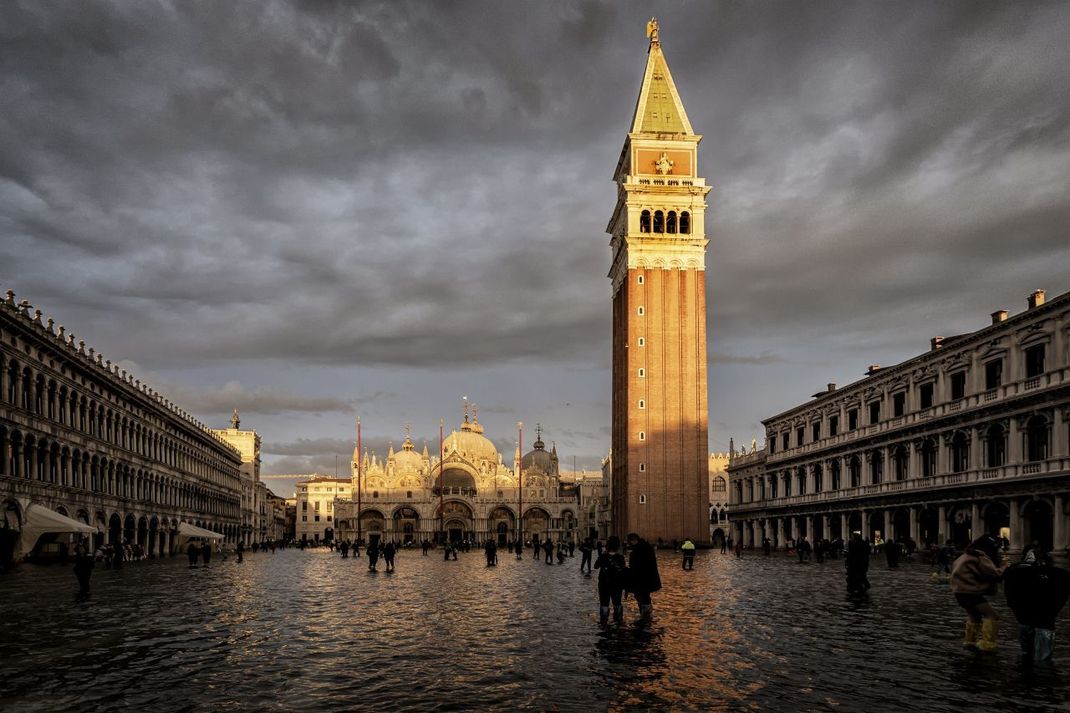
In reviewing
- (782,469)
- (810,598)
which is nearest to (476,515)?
(782,469)

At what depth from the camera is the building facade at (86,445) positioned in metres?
37.8

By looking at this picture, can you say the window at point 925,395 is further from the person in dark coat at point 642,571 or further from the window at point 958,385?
the person in dark coat at point 642,571

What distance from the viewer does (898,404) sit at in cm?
5122

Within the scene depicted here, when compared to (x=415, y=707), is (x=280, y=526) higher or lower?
lower

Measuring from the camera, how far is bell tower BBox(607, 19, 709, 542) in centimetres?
7300

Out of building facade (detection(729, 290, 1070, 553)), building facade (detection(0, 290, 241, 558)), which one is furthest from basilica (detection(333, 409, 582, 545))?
building facade (detection(729, 290, 1070, 553))

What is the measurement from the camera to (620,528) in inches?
3088

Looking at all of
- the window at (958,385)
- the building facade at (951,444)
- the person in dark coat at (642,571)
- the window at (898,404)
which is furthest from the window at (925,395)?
the person in dark coat at (642,571)

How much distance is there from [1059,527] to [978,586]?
1070 inches

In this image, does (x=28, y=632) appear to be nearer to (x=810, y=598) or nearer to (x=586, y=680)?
(x=586, y=680)

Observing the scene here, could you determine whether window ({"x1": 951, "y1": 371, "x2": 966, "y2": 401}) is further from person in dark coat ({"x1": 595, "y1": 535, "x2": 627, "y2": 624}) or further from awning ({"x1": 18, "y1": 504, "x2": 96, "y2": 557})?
awning ({"x1": 18, "y1": 504, "x2": 96, "y2": 557})

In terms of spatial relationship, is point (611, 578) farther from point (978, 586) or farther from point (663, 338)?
point (663, 338)

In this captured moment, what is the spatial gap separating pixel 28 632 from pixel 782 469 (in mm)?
60051

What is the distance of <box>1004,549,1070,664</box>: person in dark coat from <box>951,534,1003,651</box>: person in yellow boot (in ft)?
0.89
